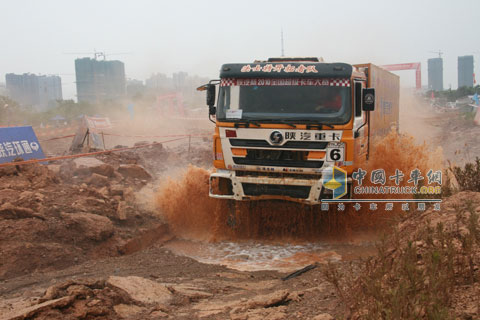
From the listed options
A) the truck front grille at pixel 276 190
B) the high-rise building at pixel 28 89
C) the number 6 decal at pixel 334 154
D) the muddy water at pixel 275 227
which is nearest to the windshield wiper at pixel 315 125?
the number 6 decal at pixel 334 154

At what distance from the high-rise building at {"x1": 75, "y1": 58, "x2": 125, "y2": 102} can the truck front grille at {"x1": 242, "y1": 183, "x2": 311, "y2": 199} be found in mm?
59428

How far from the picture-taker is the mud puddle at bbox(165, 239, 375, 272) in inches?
290

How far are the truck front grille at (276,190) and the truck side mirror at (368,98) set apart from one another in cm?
159

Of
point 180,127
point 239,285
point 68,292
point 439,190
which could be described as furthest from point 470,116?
point 68,292

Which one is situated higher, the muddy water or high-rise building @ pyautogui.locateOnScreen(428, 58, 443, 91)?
high-rise building @ pyautogui.locateOnScreen(428, 58, 443, 91)

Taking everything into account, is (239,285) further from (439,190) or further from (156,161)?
(156,161)

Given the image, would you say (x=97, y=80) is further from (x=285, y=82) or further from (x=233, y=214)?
(x=285, y=82)

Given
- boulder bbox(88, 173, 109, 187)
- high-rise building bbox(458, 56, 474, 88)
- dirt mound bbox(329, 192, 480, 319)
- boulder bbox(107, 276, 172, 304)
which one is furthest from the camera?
high-rise building bbox(458, 56, 474, 88)

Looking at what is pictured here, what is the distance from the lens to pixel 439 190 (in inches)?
288

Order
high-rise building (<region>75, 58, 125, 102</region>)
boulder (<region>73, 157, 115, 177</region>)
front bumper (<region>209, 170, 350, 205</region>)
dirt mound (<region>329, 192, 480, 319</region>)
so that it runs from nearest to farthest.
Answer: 1. dirt mound (<region>329, 192, 480, 319</region>)
2. front bumper (<region>209, 170, 350, 205</region>)
3. boulder (<region>73, 157, 115, 177</region>)
4. high-rise building (<region>75, 58, 125, 102</region>)

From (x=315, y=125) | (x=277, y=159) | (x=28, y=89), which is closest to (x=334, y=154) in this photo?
(x=315, y=125)

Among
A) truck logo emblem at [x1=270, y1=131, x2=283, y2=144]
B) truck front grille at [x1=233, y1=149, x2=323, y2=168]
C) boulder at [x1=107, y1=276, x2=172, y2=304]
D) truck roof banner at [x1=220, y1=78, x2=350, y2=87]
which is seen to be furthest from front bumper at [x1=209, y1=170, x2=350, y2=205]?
boulder at [x1=107, y1=276, x2=172, y2=304]

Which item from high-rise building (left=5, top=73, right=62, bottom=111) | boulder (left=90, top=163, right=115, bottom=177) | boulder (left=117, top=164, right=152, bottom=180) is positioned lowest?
boulder (left=117, top=164, right=152, bottom=180)

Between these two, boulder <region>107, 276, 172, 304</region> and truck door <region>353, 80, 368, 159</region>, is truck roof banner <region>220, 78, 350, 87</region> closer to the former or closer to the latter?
truck door <region>353, 80, 368, 159</region>
